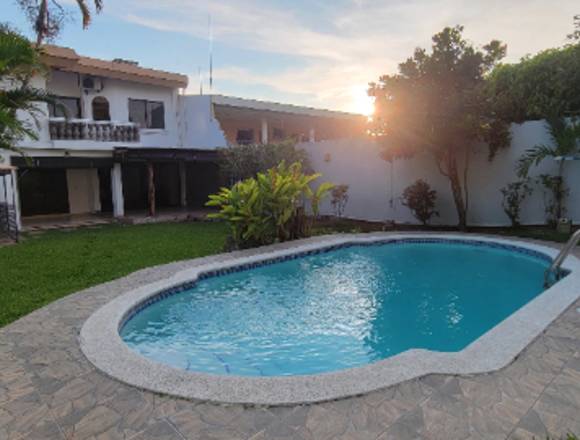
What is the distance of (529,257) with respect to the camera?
10922 mm

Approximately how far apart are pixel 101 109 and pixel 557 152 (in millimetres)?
19722

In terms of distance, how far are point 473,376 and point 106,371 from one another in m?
3.98

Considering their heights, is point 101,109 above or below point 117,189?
above

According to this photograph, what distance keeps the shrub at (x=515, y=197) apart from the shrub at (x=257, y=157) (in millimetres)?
9066

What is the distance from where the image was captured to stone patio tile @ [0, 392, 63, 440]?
3402 mm

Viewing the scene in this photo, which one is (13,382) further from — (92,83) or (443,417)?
(92,83)

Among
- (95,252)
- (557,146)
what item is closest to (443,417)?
(95,252)

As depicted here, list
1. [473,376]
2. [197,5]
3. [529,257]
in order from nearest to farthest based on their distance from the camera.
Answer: [473,376], [529,257], [197,5]

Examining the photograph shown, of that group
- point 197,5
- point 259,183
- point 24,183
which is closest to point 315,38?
point 197,5

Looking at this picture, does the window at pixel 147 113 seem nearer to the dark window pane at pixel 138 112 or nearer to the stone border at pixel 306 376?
the dark window pane at pixel 138 112

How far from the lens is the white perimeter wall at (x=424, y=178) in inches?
531

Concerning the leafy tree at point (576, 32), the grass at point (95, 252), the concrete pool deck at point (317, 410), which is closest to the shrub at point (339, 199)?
the grass at point (95, 252)

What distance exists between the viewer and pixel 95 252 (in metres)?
12.1

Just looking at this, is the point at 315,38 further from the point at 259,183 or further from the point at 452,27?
the point at 259,183
